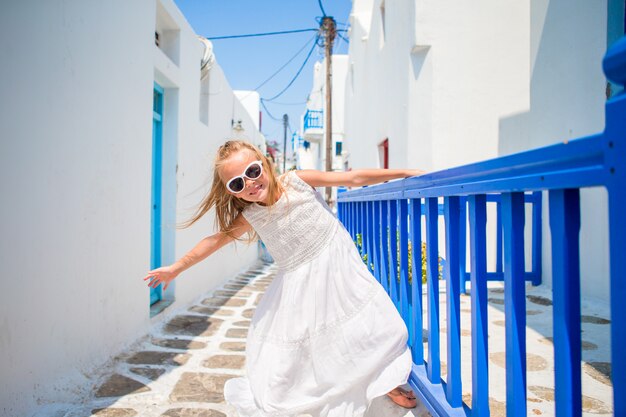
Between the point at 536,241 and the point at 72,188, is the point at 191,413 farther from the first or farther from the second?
the point at 536,241

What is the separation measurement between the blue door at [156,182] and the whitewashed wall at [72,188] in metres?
0.40

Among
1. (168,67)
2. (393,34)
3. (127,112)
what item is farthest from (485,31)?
Result: (127,112)

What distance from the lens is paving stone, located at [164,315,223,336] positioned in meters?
3.90

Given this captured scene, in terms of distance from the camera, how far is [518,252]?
1.09 metres

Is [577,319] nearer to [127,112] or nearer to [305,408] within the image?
[305,408]

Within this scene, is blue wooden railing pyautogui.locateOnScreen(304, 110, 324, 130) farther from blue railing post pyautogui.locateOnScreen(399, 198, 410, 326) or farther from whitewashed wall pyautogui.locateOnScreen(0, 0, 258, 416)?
blue railing post pyautogui.locateOnScreen(399, 198, 410, 326)

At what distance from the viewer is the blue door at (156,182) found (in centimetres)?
445

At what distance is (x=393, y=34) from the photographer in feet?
24.1

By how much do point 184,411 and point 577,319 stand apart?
2.17 m

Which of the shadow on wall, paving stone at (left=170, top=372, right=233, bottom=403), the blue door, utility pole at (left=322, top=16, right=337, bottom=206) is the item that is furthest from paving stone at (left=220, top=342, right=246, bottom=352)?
utility pole at (left=322, top=16, right=337, bottom=206)

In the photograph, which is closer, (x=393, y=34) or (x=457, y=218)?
(x=457, y=218)

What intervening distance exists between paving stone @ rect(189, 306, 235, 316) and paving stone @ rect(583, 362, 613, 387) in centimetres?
351

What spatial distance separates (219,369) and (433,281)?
6.51 ft

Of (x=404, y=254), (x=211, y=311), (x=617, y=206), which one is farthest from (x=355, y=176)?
(x=211, y=311)
